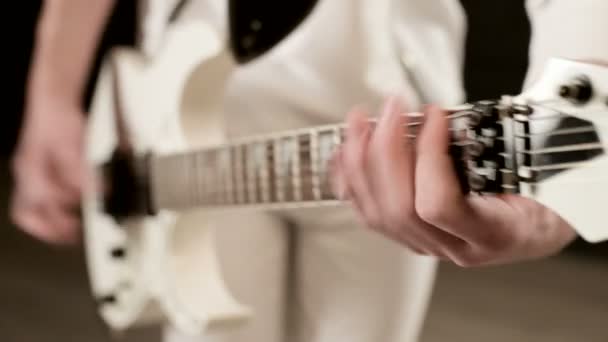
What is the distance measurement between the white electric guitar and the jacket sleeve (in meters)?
0.04

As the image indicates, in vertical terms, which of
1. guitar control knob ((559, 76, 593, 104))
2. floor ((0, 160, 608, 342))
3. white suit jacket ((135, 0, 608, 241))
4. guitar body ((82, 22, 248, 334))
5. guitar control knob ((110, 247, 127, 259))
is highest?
guitar control knob ((559, 76, 593, 104))

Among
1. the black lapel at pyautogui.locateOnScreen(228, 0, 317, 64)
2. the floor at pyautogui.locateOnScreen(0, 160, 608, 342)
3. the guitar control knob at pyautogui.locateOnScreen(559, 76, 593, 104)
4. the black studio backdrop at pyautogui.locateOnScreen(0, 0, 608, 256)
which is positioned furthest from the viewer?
the floor at pyautogui.locateOnScreen(0, 160, 608, 342)

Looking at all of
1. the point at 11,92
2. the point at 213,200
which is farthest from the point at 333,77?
the point at 11,92

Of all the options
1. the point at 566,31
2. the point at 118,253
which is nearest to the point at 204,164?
the point at 118,253

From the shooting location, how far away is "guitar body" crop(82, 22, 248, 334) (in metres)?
0.76

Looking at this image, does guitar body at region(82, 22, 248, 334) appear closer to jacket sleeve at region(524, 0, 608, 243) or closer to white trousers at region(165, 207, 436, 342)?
white trousers at region(165, 207, 436, 342)

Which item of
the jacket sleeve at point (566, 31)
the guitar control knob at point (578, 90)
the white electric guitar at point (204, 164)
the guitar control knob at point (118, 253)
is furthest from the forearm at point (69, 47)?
the guitar control knob at point (578, 90)

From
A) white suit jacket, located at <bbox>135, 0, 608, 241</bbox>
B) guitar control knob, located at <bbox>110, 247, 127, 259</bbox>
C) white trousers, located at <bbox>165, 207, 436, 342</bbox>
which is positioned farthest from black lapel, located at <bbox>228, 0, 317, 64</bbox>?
guitar control knob, located at <bbox>110, 247, 127, 259</bbox>

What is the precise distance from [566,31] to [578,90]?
117mm

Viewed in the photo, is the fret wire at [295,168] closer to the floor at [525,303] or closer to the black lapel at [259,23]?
the black lapel at [259,23]

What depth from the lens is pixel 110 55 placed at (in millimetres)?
883

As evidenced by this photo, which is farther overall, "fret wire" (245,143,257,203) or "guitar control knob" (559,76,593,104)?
"fret wire" (245,143,257,203)

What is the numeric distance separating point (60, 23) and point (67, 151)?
0.13 metres

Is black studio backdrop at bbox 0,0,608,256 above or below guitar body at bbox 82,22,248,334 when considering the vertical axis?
above
